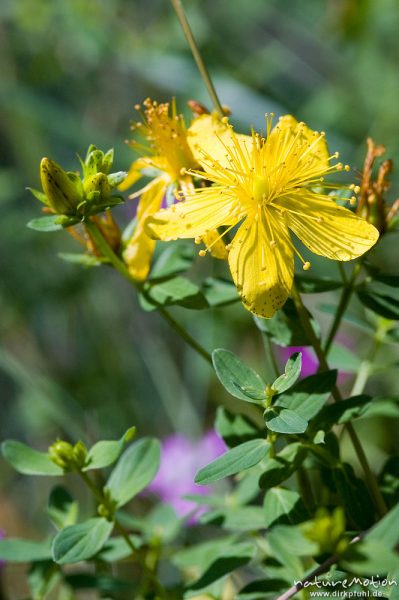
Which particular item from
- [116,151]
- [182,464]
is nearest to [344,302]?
[182,464]

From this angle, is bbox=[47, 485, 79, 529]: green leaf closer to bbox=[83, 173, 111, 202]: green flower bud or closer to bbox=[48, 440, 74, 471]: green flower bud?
bbox=[48, 440, 74, 471]: green flower bud

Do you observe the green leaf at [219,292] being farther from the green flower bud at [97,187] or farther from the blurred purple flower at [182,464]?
the blurred purple flower at [182,464]

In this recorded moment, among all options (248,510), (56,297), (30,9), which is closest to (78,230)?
(248,510)

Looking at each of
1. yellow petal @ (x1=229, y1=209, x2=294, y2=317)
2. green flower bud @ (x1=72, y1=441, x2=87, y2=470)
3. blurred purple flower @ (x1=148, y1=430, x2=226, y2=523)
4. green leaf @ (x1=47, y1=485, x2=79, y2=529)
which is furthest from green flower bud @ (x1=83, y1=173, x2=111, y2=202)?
blurred purple flower @ (x1=148, y1=430, x2=226, y2=523)

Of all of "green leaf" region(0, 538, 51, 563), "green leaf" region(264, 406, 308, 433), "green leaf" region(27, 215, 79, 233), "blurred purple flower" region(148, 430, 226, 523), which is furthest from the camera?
"blurred purple flower" region(148, 430, 226, 523)

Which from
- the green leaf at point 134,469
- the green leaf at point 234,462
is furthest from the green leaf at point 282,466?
the green leaf at point 134,469

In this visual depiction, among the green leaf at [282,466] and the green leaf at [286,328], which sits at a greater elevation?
the green leaf at [286,328]
